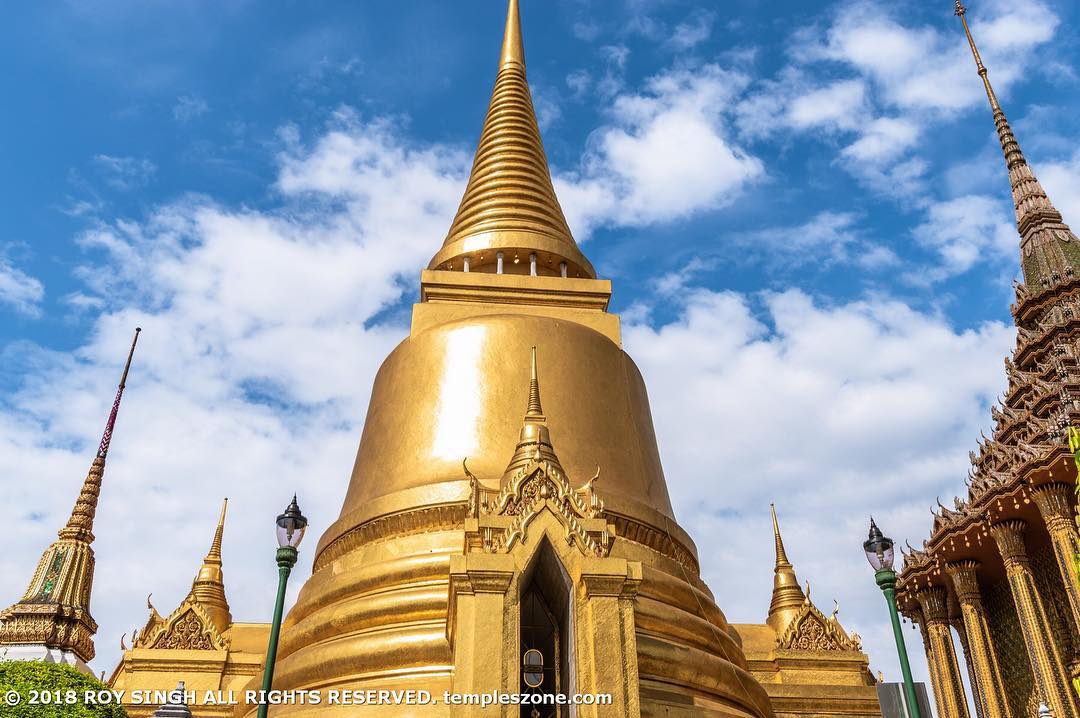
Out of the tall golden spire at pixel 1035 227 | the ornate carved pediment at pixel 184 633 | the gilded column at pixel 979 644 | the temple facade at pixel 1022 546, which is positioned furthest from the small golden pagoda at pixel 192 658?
the tall golden spire at pixel 1035 227

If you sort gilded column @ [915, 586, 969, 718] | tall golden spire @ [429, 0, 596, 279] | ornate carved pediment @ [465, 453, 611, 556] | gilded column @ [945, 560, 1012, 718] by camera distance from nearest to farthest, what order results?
ornate carved pediment @ [465, 453, 611, 556] → tall golden spire @ [429, 0, 596, 279] → gilded column @ [945, 560, 1012, 718] → gilded column @ [915, 586, 969, 718]

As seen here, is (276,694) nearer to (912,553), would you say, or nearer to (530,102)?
(530,102)

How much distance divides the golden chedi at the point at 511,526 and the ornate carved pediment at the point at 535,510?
2 centimetres

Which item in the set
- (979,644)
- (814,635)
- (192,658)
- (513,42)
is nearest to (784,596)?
(814,635)

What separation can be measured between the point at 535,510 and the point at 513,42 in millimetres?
17136

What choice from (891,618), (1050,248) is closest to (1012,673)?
(1050,248)

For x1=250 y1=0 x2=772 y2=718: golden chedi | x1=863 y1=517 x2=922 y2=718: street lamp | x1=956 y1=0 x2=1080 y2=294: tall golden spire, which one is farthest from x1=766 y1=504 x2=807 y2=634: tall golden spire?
x1=956 y1=0 x2=1080 y2=294: tall golden spire

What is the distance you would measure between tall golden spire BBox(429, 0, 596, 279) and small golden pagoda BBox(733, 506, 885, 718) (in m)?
7.37

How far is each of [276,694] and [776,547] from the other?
425 inches

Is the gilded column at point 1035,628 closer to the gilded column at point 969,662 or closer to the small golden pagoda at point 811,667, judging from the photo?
the gilded column at point 969,662

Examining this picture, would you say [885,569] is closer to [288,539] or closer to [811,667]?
[288,539]

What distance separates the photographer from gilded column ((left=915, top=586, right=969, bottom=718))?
2008cm

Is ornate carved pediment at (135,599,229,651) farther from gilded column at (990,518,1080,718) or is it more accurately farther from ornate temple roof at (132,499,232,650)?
gilded column at (990,518,1080,718)

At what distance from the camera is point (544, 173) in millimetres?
19000
